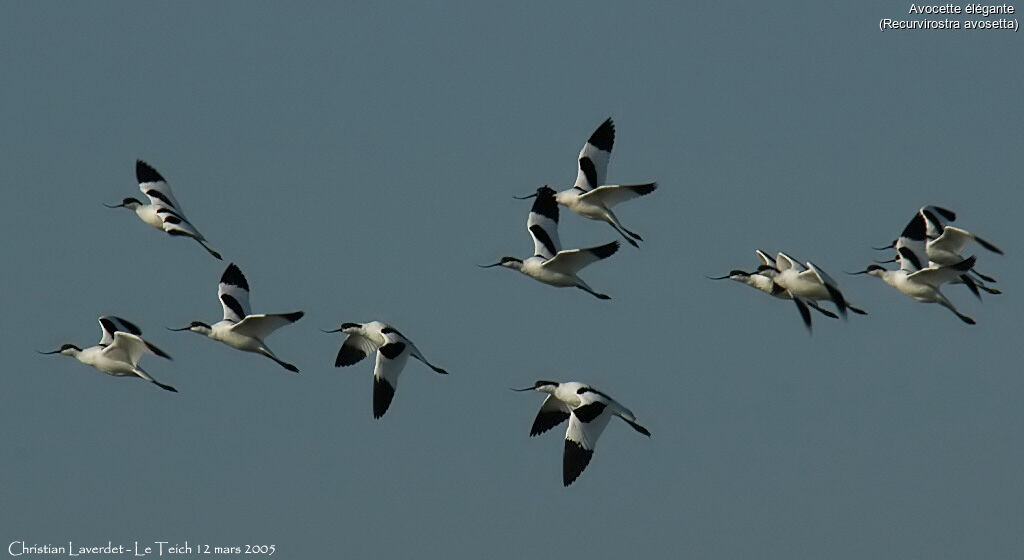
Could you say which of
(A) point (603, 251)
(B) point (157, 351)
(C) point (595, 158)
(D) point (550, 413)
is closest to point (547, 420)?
(D) point (550, 413)

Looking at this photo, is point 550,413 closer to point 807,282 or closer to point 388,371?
point 388,371

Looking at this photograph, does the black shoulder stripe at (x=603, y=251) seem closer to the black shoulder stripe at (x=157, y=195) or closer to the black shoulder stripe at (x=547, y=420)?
the black shoulder stripe at (x=547, y=420)

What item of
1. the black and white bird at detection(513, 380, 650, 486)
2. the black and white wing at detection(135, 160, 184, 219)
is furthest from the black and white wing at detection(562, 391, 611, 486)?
the black and white wing at detection(135, 160, 184, 219)

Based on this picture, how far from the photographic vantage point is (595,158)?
27.6 m

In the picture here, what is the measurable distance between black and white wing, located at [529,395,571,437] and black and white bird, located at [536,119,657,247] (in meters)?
2.58

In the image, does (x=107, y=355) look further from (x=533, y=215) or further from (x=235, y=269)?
(x=533, y=215)

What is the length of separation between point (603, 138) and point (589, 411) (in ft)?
17.0

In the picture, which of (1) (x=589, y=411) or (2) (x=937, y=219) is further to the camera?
(2) (x=937, y=219)

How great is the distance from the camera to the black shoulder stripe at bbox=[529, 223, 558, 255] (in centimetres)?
2747

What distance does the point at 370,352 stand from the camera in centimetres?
2795

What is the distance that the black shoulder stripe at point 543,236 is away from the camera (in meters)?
27.5

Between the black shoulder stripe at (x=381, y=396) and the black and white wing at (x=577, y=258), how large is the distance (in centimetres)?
287

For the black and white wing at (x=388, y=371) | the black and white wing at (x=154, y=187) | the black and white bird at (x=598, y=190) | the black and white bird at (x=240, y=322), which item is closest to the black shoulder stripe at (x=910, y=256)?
the black and white bird at (x=598, y=190)

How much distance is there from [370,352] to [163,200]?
12.5 feet
